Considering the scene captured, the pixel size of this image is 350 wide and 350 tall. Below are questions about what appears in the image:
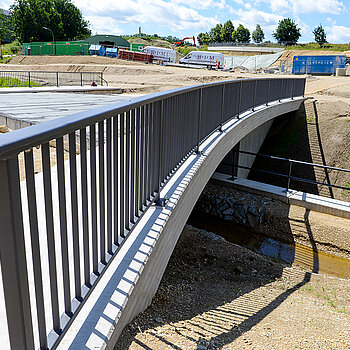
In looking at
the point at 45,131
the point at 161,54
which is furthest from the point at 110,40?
the point at 45,131

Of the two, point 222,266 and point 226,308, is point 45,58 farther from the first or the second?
point 226,308

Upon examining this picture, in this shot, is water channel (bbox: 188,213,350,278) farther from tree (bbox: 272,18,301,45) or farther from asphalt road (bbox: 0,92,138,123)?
tree (bbox: 272,18,301,45)

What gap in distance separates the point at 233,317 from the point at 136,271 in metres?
1.71

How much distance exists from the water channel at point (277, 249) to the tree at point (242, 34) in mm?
118552

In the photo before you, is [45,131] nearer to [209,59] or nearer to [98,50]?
[209,59]

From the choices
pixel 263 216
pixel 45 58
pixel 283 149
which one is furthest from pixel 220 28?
pixel 263 216

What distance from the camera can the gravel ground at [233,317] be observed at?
11.0ft

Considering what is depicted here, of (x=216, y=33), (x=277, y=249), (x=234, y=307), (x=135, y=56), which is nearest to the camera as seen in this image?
(x=234, y=307)

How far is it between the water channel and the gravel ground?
3.85m

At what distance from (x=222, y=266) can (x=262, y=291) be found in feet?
9.23

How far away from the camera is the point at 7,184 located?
1575mm

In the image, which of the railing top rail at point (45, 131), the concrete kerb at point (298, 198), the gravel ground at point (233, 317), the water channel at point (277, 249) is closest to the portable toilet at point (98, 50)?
the concrete kerb at point (298, 198)

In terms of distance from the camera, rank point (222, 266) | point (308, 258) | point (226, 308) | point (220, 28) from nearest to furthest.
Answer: point (226, 308) → point (222, 266) → point (308, 258) → point (220, 28)

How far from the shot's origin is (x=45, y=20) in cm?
9219
